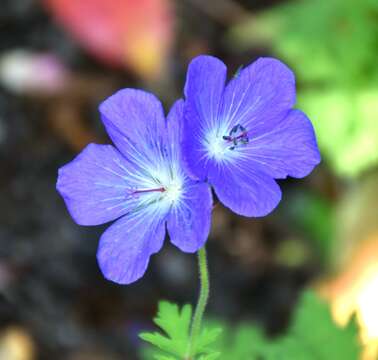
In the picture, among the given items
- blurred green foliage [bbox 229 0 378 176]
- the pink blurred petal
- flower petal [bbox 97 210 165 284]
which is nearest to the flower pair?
flower petal [bbox 97 210 165 284]

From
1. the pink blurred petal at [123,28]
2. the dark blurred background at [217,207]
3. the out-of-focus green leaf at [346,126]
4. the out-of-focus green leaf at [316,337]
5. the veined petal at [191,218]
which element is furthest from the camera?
the pink blurred petal at [123,28]

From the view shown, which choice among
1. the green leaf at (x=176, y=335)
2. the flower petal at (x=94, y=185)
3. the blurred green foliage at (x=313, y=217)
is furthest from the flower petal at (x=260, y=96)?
the blurred green foliage at (x=313, y=217)

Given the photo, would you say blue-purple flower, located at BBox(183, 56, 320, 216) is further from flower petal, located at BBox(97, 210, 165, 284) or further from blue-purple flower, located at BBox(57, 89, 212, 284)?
flower petal, located at BBox(97, 210, 165, 284)

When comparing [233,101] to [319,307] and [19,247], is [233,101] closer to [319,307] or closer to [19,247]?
[319,307]

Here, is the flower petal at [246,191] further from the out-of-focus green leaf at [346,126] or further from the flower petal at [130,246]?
the out-of-focus green leaf at [346,126]

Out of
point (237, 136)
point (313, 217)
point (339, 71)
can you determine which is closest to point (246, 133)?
point (237, 136)

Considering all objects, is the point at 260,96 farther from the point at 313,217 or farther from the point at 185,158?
the point at 313,217
